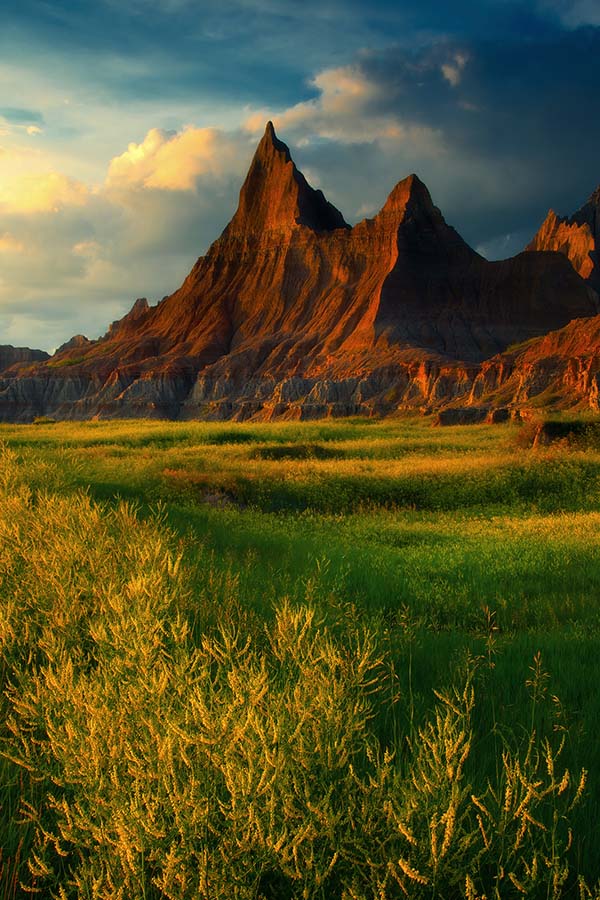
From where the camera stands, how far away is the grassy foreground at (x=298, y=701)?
3068mm

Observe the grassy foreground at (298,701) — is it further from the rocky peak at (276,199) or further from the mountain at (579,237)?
the mountain at (579,237)

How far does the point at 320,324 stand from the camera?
115 meters

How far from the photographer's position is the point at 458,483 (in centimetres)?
2161

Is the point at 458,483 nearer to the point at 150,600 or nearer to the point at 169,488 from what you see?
the point at 169,488

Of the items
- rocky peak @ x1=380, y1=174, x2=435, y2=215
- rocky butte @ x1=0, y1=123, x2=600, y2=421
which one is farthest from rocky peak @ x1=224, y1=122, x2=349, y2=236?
rocky peak @ x1=380, y1=174, x2=435, y2=215

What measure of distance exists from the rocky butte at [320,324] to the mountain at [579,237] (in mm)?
2250

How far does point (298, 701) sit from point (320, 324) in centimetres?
11382

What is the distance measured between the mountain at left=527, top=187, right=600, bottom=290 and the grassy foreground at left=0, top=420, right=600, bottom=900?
143 meters

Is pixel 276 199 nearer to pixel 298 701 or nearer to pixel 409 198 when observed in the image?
pixel 409 198

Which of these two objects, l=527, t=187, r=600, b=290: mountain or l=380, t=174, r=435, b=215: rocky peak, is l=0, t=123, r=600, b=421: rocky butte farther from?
l=527, t=187, r=600, b=290: mountain

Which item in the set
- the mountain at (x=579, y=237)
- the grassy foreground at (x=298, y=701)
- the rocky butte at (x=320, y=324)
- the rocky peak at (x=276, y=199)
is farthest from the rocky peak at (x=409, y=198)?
the grassy foreground at (x=298, y=701)

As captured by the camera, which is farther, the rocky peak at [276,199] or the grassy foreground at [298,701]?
the rocky peak at [276,199]

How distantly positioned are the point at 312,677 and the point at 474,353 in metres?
101

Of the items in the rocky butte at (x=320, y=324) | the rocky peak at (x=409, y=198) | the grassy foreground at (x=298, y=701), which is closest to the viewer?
the grassy foreground at (x=298, y=701)
